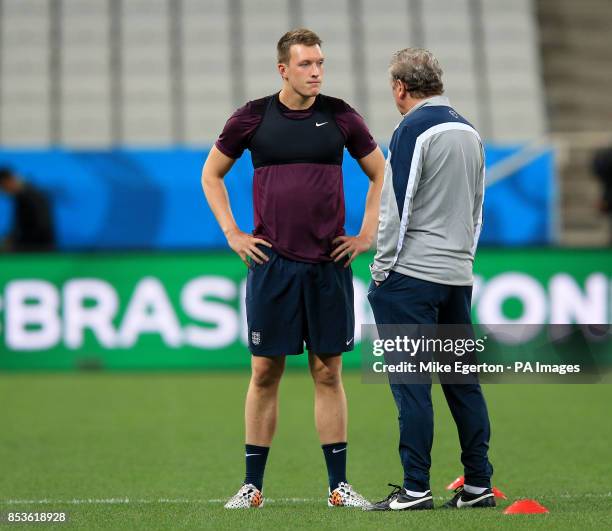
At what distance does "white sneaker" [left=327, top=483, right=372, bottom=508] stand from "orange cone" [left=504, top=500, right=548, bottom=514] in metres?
0.70

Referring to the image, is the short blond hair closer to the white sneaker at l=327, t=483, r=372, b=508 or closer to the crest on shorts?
the crest on shorts

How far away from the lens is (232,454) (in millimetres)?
7848

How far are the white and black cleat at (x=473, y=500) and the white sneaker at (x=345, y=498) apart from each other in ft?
1.38

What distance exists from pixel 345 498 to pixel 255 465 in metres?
0.45

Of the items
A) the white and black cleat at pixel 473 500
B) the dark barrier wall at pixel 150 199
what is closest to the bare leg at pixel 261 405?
the white and black cleat at pixel 473 500

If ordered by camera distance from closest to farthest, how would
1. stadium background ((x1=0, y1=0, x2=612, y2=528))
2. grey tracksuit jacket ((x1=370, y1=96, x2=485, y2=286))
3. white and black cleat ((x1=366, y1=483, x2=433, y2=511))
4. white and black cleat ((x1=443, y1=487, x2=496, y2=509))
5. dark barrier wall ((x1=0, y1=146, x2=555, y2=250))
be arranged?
grey tracksuit jacket ((x1=370, y1=96, x2=485, y2=286)) → white and black cleat ((x1=366, y1=483, x2=433, y2=511)) → white and black cleat ((x1=443, y1=487, x2=496, y2=509)) → stadium background ((x1=0, y1=0, x2=612, y2=528)) → dark barrier wall ((x1=0, y1=146, x2=555, y2=250))

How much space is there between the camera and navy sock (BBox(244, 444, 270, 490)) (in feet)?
19.2

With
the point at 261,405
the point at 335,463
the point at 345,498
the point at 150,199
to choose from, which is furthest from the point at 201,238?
the point at 345,498

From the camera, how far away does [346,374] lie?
41.5 feet

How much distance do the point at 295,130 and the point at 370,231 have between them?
608 mm

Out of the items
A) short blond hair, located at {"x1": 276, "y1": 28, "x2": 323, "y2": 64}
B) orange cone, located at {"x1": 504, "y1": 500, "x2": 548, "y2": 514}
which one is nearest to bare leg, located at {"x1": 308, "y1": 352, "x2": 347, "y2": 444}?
orange cone, located at {"x1": 504, "y1": 500, "x2": 548, "y2": 514}

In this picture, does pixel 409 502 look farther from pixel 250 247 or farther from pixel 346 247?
pixel 250 247

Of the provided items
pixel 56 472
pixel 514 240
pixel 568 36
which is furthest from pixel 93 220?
pixel 568 36

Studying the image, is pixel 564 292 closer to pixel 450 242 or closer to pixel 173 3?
pixel 450 242
